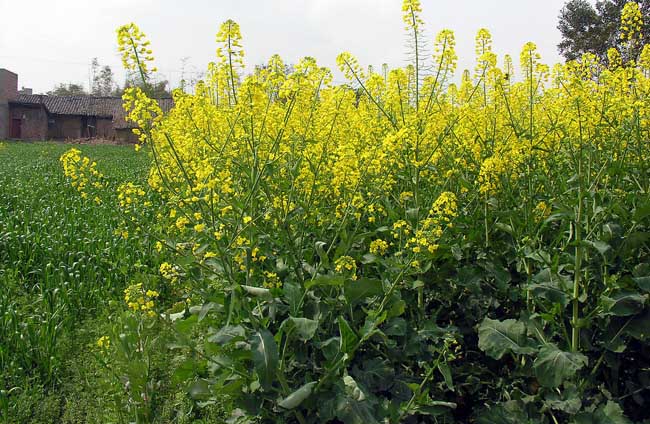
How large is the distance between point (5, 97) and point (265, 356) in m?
57.8

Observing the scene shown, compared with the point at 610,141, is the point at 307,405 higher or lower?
lower

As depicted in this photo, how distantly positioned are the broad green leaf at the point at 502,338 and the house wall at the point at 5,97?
5555 cm

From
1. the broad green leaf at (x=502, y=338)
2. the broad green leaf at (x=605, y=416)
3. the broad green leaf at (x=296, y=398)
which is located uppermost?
the broad green leaf at (x=502, y=338)

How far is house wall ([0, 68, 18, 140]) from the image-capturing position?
51.3m

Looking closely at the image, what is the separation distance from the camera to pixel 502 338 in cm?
287

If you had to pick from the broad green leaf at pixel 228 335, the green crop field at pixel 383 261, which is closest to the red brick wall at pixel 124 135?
the green crop field at pixel 383 261

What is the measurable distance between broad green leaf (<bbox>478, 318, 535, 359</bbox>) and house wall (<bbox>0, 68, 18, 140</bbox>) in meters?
55.5

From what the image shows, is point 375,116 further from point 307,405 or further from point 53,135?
point 53,135

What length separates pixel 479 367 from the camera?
10.6 feet

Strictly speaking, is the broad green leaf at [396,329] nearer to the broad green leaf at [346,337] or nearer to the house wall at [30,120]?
the broad green leaf at [346,337]

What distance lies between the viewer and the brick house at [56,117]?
52562 mm

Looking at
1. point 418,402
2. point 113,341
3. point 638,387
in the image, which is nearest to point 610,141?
point 638,387

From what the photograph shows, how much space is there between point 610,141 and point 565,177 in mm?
361

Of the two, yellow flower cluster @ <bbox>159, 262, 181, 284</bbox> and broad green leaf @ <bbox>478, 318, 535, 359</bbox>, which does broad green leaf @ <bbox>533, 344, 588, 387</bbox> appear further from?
yellow flower cluster @ <bbox>159, 262, 181, 284</bbox>
